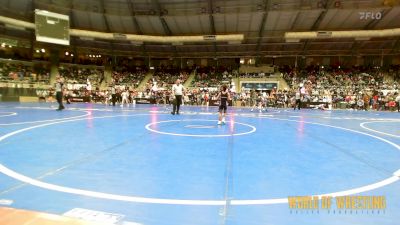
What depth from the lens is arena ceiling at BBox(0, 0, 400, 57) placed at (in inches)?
1256

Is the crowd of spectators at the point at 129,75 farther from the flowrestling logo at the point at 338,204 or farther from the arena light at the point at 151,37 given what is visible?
the flowrestling logo at the point at 338,204

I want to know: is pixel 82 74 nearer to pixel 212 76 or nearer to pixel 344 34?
pixel 212 76

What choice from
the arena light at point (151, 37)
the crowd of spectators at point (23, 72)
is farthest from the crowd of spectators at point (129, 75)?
the crowd of spectators at point (23, 72)

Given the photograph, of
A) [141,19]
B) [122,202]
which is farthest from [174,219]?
[141,19]

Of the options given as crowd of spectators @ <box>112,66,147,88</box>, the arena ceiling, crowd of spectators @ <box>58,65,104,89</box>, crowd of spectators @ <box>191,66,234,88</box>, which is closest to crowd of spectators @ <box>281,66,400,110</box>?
the arena ceiling

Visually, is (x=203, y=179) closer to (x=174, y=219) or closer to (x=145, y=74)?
(x=174, y=219)

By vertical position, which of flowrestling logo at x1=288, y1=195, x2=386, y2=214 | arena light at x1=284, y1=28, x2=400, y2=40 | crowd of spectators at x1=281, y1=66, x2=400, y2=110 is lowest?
flowrestling logo at x1=288, y1=195, x2=386, y2=214

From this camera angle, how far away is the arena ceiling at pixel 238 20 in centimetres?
3191

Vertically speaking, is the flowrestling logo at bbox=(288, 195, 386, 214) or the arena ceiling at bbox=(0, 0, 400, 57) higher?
the arena ceiling at bbox=(0, 0, 400, 57)

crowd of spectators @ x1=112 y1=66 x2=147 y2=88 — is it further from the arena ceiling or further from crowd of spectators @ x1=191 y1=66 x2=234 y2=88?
crowd of spectators @ x1=191 y1=66 x2=234 y2=88

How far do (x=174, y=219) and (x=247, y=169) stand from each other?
2.29 metres

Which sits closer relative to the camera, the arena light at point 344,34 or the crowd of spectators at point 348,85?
the crowd of spectators at point 348,85

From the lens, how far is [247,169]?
5.06m

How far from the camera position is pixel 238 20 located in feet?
115
